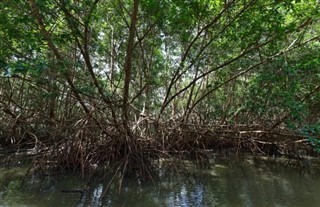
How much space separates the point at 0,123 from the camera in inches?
256

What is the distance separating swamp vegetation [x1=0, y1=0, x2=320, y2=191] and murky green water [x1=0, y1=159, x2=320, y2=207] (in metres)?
Result: 0.38

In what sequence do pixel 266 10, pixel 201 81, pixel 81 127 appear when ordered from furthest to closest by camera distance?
1. pixel 201 81
2. pixel 81 127
3. pixel 266 10

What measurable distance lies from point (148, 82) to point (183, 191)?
95.2 inches

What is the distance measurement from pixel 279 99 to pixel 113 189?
325cm

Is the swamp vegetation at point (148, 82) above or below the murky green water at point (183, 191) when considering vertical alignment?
above

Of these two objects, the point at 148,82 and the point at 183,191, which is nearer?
the point at 183,191

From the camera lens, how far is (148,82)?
590cm

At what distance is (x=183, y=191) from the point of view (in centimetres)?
424

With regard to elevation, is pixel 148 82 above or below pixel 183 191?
above

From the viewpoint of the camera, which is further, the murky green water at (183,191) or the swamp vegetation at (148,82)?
the swamp vegetation at (148,82)

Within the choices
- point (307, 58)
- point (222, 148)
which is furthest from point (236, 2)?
point (222, 148)

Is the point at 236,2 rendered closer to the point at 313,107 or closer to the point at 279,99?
the point at 279,99

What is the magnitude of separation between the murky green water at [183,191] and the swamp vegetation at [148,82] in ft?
1.26

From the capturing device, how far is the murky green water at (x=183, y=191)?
3723 millimetres
